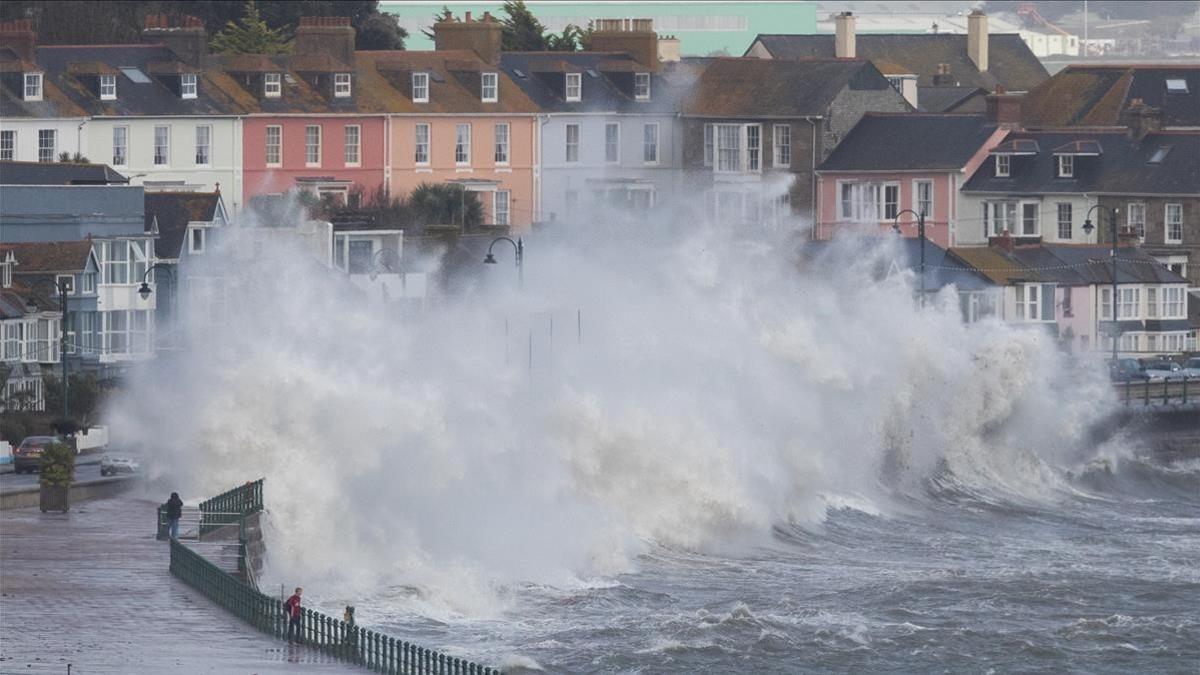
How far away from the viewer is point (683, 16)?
641 feet

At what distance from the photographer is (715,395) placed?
65062mm

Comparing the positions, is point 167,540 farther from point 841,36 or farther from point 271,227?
point 841,36

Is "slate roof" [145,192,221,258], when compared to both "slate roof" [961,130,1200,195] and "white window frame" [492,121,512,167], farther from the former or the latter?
"slate roof" [961,130,1200,195]

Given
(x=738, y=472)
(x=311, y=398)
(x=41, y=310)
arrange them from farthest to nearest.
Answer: (x=41, y=310) < (x=738, y=472) < (x=311, y=398)

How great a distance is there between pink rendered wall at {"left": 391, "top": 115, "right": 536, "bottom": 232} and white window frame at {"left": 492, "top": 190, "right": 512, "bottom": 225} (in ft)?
0.42

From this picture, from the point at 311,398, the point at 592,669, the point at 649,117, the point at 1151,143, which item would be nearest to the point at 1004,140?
the point at 1151,143

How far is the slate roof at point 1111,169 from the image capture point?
3755 inches

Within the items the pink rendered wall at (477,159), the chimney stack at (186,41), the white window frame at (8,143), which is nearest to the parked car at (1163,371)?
the pink rendered wall at (477,159)

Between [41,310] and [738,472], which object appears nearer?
[738,472]

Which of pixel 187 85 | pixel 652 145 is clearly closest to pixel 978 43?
pixel 652 145

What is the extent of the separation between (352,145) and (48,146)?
10.7m

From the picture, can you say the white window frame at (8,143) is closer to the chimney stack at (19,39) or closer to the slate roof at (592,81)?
the chimney stack at (19,39)

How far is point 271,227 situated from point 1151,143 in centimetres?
2941

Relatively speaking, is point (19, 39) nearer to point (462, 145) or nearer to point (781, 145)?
point (462, 145)
